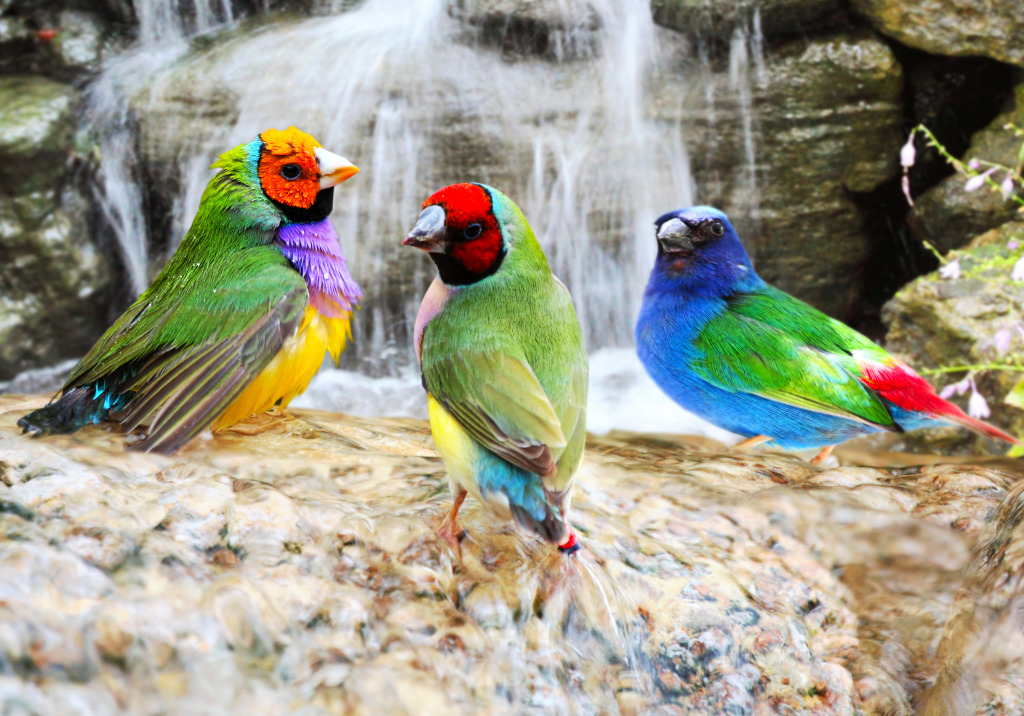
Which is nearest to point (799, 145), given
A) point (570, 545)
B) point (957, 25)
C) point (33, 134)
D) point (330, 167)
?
point (957, 25)

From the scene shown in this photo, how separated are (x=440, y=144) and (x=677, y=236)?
121 inches

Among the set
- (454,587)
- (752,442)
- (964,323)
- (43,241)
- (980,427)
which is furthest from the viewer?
(43,241)

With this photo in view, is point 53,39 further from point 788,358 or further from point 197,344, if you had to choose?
point 788,358

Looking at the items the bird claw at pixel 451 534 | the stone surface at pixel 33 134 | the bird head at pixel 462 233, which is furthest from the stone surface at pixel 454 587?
the stone surface at pixel 33 134

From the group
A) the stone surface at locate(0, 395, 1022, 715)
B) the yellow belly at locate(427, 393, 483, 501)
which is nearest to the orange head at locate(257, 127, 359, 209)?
the stone surface at locate(0, 395, 1022, 715)

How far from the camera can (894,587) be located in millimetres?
2352

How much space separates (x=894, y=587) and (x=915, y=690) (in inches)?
11.8

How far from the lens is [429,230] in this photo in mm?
2074

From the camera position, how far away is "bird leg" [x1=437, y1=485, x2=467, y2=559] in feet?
6.64

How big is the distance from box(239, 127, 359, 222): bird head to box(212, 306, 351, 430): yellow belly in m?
0.36

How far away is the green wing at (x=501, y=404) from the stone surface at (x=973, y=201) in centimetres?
458

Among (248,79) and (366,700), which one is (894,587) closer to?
(366,700)

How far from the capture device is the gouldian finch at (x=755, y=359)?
2979 mm

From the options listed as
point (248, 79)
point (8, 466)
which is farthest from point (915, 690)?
point (248, 79)
